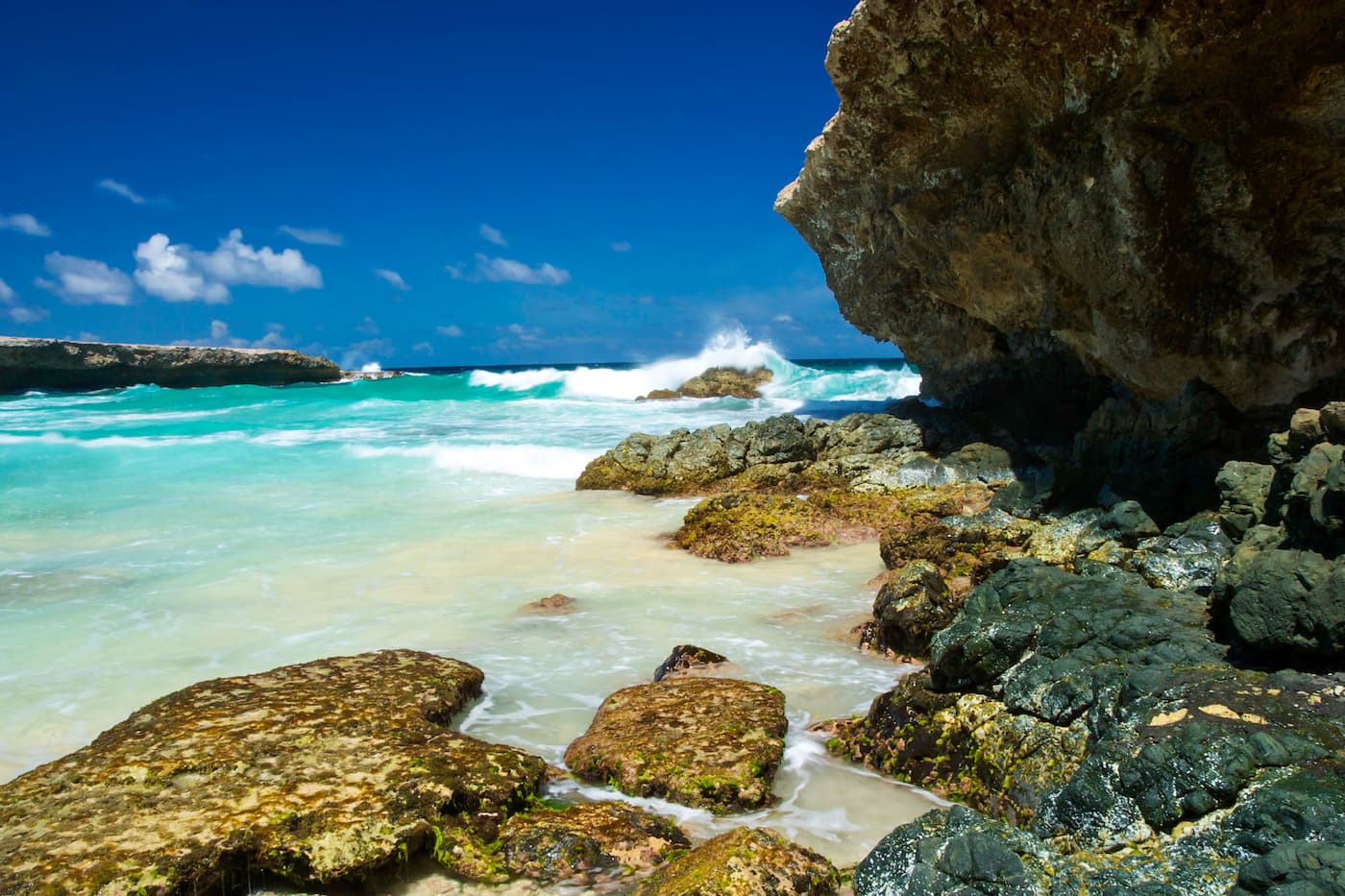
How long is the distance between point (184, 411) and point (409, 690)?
93.8ft

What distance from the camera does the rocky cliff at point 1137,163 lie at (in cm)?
667

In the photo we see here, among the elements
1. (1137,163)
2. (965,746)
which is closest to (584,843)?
(965,746)

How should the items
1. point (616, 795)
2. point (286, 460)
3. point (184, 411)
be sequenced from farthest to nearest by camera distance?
point (184, 411), point (286, 460), point (616, 795)

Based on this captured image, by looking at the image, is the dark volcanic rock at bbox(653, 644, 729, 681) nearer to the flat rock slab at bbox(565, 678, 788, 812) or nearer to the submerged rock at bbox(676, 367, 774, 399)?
the flat rock slab at bbox(565, 678, 788, 812)

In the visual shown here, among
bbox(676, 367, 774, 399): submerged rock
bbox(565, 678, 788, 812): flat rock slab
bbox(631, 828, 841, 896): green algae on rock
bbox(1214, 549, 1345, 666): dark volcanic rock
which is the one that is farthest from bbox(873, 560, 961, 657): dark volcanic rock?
bbox(676, 367, 774, 399): submerged rock

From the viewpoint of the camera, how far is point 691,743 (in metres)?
4.04

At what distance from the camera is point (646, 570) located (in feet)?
26.6

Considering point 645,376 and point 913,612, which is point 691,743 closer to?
point 913,612

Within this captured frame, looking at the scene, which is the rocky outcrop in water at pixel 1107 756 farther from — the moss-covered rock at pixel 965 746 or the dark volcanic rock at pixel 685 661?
the dark volcanic rock at pixel 685 661

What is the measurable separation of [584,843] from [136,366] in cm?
4563

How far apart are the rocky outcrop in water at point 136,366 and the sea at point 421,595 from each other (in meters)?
25.7

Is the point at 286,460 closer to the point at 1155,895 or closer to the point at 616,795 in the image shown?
the point at 616,795

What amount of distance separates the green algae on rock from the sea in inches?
17.0

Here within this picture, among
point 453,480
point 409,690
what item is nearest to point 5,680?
point 409,690
